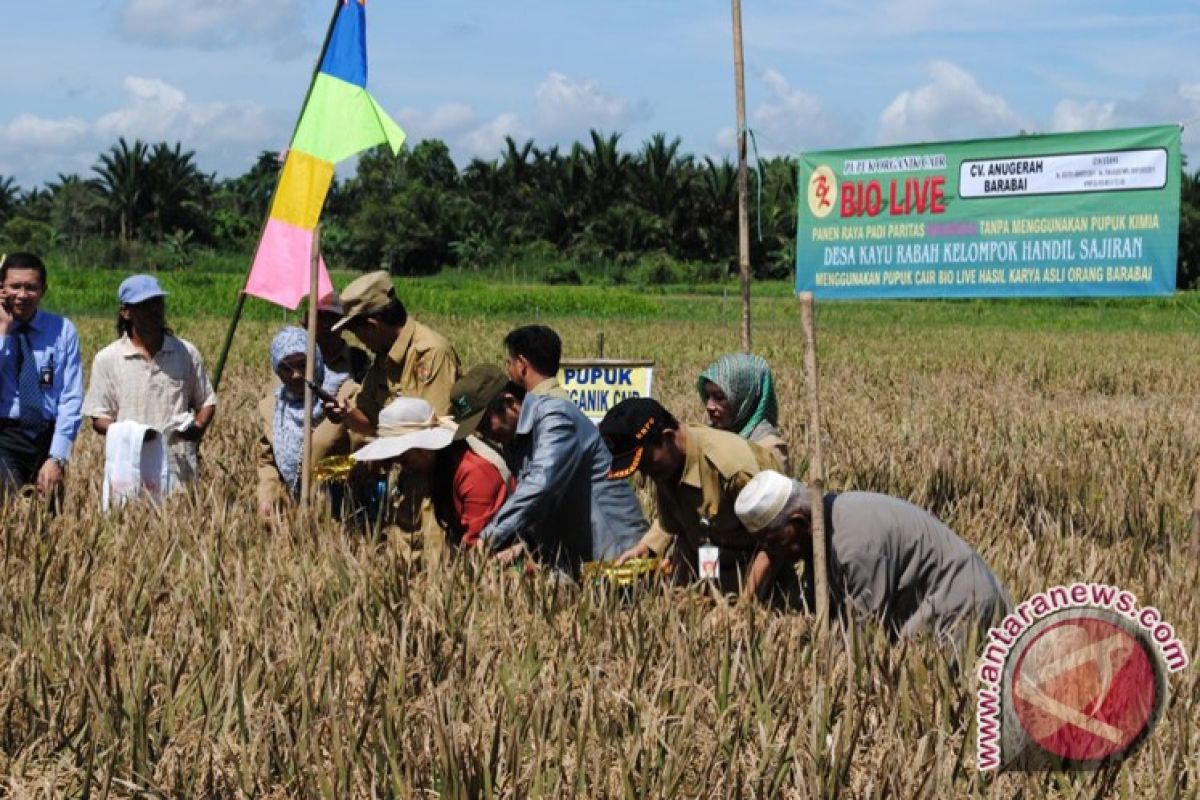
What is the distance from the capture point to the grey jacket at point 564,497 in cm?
539

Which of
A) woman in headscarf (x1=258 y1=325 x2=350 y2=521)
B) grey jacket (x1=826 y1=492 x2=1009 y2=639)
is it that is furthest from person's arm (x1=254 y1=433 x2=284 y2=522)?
grey jacket (x1=826 y1=492 x2=1009 y2=639)

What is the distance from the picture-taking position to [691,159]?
65.8m

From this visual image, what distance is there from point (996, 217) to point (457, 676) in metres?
4.11

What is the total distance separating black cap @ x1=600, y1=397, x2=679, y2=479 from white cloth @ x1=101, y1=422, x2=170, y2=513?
2.62 m

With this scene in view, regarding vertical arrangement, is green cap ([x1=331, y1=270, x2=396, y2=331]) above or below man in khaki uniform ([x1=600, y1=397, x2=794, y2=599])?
above

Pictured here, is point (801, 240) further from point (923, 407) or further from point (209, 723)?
point (923, 407)

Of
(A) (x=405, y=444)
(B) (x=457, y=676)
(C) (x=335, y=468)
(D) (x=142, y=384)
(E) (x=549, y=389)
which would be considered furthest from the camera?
(D) (x=142, y=384)

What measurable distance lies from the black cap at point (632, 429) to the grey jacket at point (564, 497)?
1.51 ft

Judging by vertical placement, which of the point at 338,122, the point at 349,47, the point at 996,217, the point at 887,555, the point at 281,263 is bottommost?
the point at 887,555

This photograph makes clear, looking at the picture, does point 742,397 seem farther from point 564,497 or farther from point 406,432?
point 406,432

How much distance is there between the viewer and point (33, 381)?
661 centimetres

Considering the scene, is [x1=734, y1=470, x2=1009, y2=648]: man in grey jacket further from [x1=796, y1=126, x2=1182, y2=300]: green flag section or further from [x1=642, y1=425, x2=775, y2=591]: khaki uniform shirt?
[x1=796, y1=126, x2=1182, y2=300]: green flag section

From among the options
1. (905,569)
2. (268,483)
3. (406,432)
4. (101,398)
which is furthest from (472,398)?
(101,398)

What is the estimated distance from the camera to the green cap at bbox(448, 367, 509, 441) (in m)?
5.58
